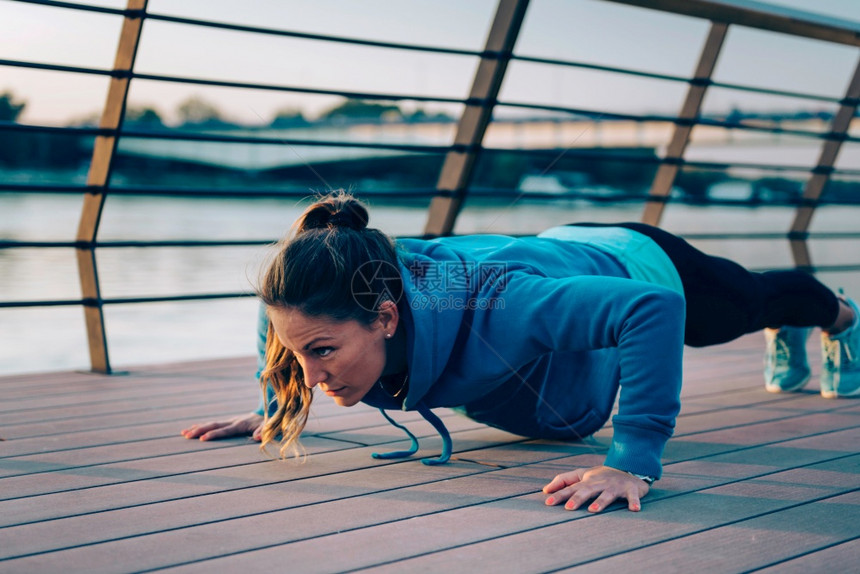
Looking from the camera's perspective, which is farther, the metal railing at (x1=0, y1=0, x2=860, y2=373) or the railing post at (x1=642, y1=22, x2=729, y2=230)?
the railing post at (x1=642, y1=22, x2=729, y2=230)

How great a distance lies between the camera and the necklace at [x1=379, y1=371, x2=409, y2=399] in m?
1.56

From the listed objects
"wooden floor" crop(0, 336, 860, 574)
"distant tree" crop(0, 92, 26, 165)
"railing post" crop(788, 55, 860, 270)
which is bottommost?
"distant tree" crop(0, 92, 26, 165)

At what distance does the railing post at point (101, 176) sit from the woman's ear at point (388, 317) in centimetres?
132

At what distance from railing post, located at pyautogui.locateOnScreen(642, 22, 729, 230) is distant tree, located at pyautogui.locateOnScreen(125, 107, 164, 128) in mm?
16439

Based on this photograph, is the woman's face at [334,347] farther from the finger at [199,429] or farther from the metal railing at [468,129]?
the metal railing at [468,129]

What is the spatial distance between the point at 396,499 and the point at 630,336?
16.7 inches

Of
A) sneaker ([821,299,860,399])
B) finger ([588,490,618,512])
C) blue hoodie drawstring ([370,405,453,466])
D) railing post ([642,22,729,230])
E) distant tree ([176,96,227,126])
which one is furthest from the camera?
distant tree ([176,96,227,126])

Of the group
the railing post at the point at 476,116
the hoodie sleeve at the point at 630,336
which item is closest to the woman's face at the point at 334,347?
the hoodie sleeve at the point at 630,336

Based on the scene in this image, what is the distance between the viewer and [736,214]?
17.8 m

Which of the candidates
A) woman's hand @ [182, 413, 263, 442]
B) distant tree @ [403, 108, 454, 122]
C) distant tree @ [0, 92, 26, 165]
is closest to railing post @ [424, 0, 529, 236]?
woman's hand @ [182, 413, 263, 442]

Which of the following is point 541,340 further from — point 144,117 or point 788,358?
point 144,117

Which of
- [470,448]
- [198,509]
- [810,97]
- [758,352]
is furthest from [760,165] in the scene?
[198,509]

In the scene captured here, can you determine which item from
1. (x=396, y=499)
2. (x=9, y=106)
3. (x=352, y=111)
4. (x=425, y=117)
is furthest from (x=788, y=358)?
(x=9, y=106)

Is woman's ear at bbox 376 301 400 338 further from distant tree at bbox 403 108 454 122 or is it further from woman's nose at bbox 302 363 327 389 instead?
distant tree at bbox 403 108 454 122
